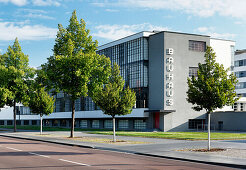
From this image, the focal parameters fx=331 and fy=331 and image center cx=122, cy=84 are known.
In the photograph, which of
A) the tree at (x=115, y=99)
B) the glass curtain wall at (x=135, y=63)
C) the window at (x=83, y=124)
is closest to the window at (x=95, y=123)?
the window at (x=83, y=124)

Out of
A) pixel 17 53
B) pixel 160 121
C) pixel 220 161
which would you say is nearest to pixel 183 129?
pixel 160 121

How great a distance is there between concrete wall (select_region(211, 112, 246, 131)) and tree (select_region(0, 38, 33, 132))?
30.2 metres

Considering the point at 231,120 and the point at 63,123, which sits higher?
the point at 231,120

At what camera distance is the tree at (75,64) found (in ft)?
107

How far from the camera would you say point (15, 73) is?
161 ft

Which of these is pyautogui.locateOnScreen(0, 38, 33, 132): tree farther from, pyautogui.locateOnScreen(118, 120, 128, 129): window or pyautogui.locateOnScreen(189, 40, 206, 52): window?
pyautogui.locateOnScreen(189, 40, 206, 52): window

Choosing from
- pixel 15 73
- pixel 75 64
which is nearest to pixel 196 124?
pixel 75 64

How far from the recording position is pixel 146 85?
54594 millimetres

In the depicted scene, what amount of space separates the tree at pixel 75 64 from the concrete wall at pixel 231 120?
2542 cm

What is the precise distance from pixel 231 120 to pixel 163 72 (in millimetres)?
13002

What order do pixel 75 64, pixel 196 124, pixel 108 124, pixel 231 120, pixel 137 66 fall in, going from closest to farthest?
pixel 75 64, pixel 231 120, pixel 196 124, pixel 137 66, pixel 108 124

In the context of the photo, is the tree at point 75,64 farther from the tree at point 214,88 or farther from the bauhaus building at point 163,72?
the bauhaus building at point 163,72

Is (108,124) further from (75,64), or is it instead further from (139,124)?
(75,64)

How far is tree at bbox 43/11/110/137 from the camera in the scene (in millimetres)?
32750
